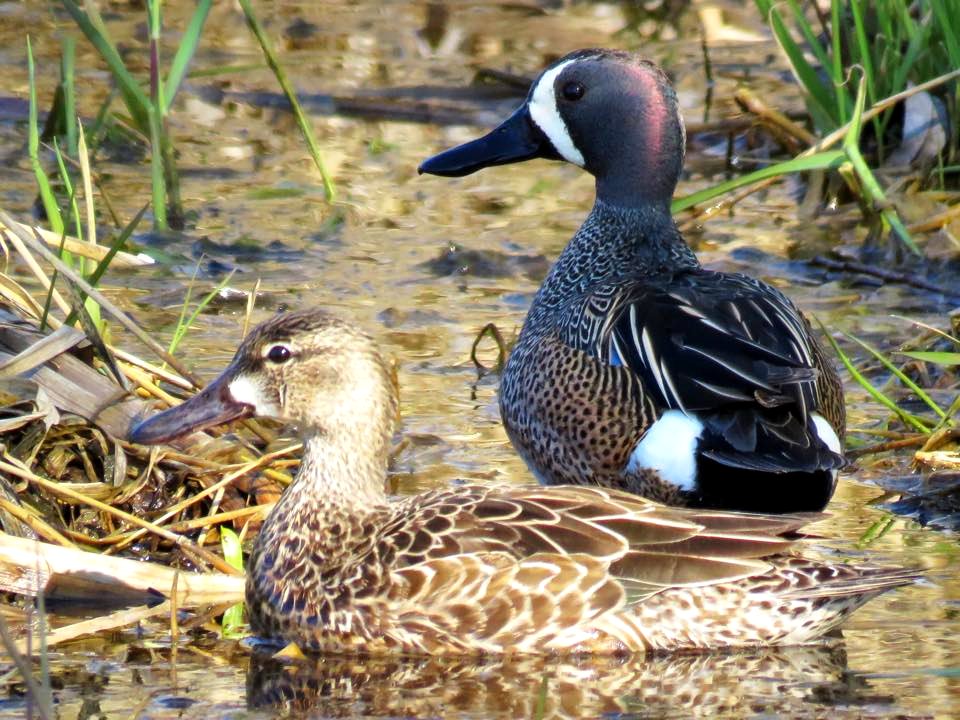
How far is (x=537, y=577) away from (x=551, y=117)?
2.49 meters

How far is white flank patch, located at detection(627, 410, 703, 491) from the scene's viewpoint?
17.1 ft

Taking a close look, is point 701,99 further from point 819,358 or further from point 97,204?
point 819,358

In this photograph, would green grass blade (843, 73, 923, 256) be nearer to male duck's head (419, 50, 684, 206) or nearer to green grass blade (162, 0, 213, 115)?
male duck's head (419, 50, 684, 206)

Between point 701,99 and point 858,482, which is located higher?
point 701,99

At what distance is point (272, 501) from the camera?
5.50 metres

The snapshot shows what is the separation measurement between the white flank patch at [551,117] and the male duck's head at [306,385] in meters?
1.88

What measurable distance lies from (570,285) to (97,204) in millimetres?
3139

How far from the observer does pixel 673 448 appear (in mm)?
5273

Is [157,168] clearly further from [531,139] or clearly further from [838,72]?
[838,72]

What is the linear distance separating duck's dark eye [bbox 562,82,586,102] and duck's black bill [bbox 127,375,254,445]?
2.07m

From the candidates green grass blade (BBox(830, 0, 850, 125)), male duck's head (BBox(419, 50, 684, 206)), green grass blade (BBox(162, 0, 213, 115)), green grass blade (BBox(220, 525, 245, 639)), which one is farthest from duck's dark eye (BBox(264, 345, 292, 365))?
green grass blade (BBox(830, 0, 850, 125))

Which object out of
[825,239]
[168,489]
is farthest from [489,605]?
[825,239]

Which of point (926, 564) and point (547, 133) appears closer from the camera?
point (926, 564)

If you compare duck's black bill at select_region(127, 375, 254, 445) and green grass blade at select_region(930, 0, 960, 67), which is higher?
green grass blade at select_region(930, 0, 960, 67)
